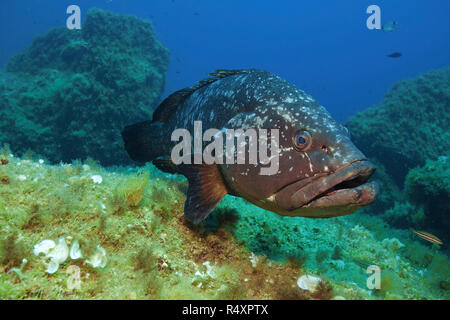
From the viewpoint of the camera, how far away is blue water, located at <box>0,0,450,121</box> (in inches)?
5207

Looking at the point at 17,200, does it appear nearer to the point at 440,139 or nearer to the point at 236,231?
the point at 236,231

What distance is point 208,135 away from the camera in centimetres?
348

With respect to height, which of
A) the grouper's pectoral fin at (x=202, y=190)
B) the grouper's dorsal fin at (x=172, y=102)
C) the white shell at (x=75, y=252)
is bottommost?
the white shell at (x=75, y=252)

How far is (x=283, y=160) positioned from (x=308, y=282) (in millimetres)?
1472

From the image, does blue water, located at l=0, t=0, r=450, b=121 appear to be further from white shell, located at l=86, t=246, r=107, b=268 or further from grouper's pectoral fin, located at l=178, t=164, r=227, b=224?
white shell, located at l=86, t=246, r=107, b=268

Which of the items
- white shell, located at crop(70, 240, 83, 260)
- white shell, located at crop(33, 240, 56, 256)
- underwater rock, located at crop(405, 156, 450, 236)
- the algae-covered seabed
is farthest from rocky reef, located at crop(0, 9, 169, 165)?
underwater rock, located at crop(405, 156, 450, 236)

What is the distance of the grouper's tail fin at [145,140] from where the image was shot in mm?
4910

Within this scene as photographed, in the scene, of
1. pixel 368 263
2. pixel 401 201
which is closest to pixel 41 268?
pixel 368 263

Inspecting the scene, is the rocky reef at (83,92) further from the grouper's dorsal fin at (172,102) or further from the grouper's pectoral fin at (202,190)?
the grouper's pectoral fin at (202,190)

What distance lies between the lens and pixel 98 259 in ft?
7.56

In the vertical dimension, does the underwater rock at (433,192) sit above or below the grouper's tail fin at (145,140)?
below

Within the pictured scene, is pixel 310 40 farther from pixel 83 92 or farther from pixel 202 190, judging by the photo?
pixel 202 190

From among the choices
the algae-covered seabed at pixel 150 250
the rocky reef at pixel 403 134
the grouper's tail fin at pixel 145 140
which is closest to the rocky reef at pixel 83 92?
the grouper's tail fin at pixel 145 140

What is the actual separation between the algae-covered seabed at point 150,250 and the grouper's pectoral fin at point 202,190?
0.45 m
